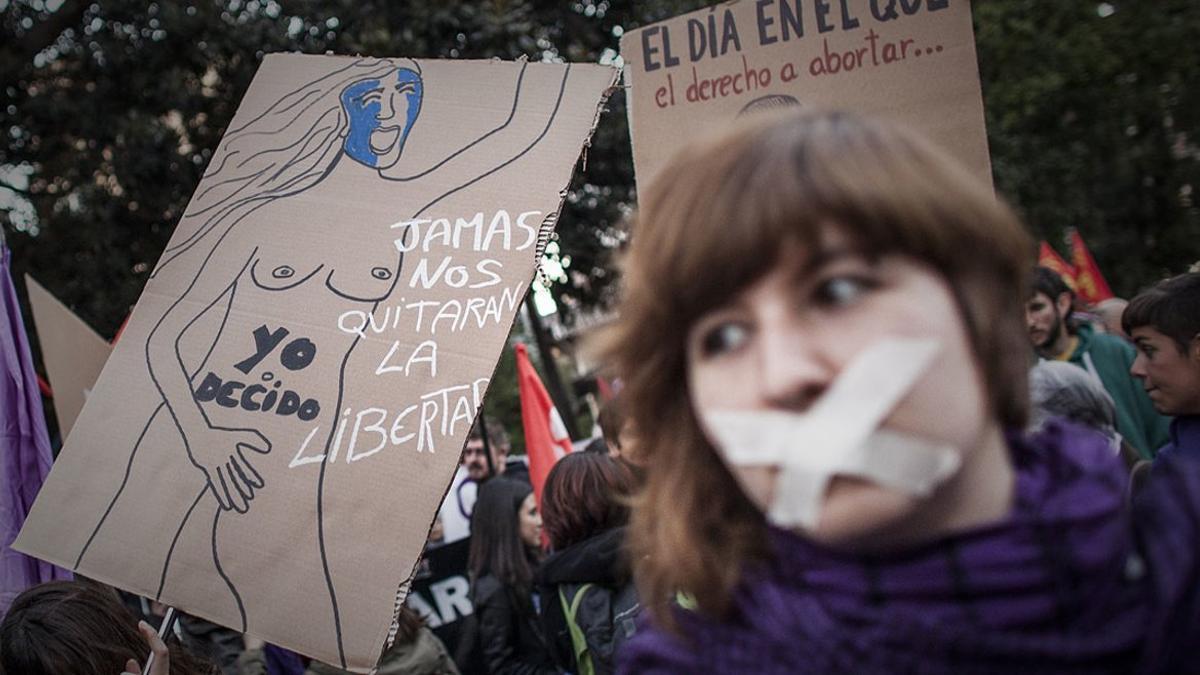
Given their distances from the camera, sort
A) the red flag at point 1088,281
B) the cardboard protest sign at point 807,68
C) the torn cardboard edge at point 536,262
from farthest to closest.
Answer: the red flag at point 1088,281 < the cardboard protest sign at point 807,68 < the torn cardboard edge at point 536,262

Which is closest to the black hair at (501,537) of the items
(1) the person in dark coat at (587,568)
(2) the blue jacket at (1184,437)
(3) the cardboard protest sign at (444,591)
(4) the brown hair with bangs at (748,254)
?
(1) the person in dark coat at (587,568)

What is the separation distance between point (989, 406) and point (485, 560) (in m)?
2.75

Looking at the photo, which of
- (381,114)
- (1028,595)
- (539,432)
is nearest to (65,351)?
(539,432)

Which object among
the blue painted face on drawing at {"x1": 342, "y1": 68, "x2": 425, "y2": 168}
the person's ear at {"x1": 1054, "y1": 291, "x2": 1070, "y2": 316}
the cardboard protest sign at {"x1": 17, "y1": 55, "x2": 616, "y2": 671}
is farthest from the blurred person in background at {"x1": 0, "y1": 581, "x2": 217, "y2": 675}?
the person's ear at {"x1": 1054, "y1": 291, "x2": 1070, "y2": 316}

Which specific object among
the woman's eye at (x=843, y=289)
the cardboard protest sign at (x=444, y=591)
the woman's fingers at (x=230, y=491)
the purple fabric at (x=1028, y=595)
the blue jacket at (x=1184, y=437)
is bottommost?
the cardboard protest sign at (x=444, y=591)

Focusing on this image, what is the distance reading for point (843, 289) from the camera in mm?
823

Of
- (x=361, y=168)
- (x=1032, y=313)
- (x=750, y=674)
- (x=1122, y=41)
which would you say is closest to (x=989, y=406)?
(x=750, y=674)

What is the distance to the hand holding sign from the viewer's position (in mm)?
1894

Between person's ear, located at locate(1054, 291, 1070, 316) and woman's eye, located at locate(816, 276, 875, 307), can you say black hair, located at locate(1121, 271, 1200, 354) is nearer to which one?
person's ear, located at locate(1054, 291, 1070, 316)

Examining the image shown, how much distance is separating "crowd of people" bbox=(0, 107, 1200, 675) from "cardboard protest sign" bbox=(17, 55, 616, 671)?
84 cm

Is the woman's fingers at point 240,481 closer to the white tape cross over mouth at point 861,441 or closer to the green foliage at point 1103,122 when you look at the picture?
the white tape cross over mouth at point 861,441

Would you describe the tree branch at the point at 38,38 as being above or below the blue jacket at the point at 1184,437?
above

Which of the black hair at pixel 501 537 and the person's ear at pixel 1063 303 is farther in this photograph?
the person's ear at pixel 1063 303

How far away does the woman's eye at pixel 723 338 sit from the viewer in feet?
2.86
